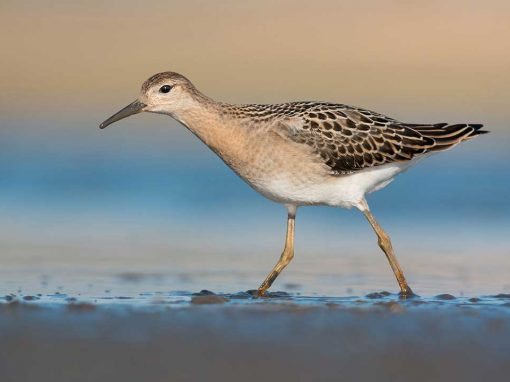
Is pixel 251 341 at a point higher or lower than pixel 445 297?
lower

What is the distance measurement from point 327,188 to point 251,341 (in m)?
3.48

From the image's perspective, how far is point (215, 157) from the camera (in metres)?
21.7

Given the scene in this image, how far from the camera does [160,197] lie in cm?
1897

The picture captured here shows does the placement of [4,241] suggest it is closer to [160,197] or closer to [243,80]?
[160,197]

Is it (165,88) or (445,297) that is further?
(165,88)

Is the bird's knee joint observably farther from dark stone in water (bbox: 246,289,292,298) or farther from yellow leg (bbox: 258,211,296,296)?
dark stone in water (bbox: 246,289,292,298)

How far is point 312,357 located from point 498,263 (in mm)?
5263

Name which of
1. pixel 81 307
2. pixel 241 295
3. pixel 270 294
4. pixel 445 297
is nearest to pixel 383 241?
pixel 445 297

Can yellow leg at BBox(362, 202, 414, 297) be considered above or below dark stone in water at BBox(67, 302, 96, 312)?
above

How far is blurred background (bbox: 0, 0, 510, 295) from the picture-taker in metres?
14.5

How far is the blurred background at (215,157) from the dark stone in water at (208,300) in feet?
3.47

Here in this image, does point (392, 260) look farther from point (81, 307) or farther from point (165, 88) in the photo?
A: point (81, 307)

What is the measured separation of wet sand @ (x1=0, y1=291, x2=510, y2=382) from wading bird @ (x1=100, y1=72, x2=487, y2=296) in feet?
5.67

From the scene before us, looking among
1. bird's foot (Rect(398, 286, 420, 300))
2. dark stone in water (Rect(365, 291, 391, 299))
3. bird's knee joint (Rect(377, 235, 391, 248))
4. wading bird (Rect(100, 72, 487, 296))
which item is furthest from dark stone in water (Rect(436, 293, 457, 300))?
bird's knee joint (Rect(377, 235, 391, 248))
